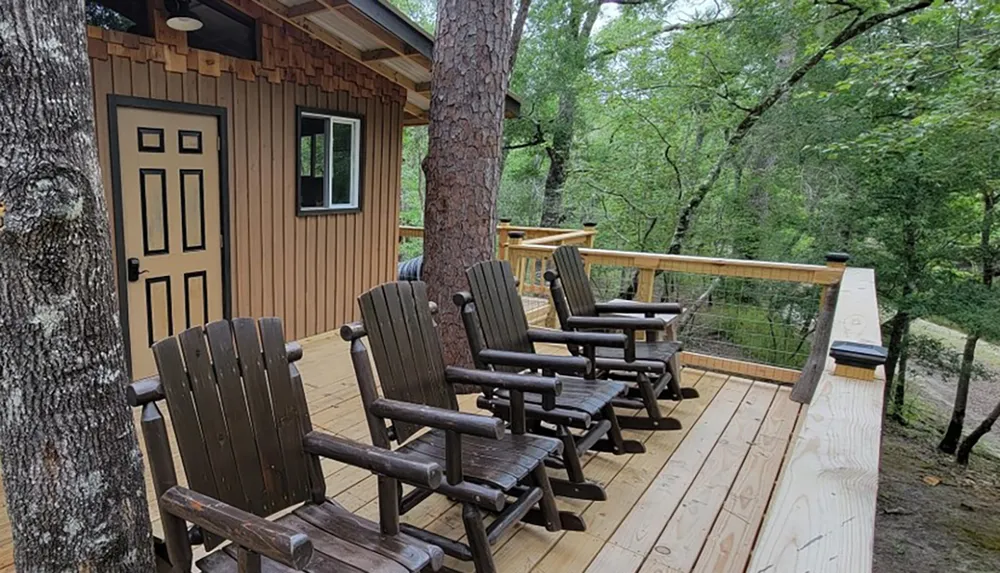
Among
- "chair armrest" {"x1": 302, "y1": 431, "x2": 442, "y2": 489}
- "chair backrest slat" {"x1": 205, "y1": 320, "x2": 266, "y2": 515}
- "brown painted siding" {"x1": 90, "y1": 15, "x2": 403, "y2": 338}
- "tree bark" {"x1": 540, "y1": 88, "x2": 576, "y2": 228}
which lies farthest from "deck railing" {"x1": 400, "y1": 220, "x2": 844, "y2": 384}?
"chair backrest slat" {"x1": 205, "y1": 320, "x2": 266, "y2": 515}

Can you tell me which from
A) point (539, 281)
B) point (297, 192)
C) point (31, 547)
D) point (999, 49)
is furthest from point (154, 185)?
point (999, 49)

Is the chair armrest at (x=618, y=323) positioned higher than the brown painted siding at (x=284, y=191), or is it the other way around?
the brown painted siding at (x=284, y=191)

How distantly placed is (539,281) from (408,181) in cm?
1101

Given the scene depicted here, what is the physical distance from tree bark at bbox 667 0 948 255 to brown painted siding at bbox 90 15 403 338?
513 centimetres

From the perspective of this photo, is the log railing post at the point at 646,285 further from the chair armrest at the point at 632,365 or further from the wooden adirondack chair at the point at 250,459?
the wooden adirondack chair at the point at 250,459

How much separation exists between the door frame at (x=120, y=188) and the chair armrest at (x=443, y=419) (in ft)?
7.32

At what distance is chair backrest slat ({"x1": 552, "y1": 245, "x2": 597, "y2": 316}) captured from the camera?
356 cm

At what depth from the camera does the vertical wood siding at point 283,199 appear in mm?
3906

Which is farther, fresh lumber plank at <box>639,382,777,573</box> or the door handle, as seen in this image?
the door handle

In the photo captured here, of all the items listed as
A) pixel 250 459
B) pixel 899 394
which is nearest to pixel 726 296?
pixel 899 394

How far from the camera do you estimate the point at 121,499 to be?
1584 mm

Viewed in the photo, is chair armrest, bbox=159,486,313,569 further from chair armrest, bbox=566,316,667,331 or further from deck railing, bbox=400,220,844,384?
deck railing, bbox=400,220,844,384

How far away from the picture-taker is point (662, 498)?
2.70 metres

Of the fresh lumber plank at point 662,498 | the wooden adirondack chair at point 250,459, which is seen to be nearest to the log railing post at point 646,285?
the fresh lumber plank at point 662,498
